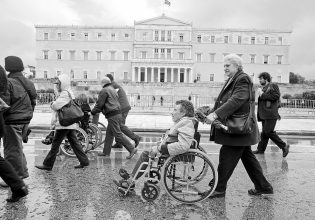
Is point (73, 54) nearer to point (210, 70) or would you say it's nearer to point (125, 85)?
point (125, 85)

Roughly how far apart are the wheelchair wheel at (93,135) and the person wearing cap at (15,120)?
2.70 meters

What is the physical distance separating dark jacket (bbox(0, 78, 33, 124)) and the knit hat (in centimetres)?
21

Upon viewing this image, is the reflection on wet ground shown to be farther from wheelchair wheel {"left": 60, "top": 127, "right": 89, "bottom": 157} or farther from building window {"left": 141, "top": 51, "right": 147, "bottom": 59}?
building window {"left": 141, "top": 51, "right": 147, "bottom": 59}

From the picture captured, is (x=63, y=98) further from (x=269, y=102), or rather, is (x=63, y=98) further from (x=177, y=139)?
(x=269, y=102)

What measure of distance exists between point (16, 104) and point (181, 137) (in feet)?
8.34

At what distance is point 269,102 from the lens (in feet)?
24.8

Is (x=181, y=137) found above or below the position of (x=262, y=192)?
above

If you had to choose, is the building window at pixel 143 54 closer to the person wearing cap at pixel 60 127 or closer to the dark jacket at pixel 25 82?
the person wearing cap at pixel 60 127

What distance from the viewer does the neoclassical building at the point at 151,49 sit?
237ft

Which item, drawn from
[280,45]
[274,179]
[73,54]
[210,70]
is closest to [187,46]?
[210,70]

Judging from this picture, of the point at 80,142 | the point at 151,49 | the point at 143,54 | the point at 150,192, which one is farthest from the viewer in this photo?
the point at 143,54

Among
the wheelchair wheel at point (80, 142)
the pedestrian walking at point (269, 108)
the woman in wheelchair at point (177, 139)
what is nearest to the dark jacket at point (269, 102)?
the pedestrian walking at point (269, 108)

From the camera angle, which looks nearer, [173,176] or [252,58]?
[173,176]

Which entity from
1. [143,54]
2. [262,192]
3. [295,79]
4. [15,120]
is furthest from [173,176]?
[295,79]
